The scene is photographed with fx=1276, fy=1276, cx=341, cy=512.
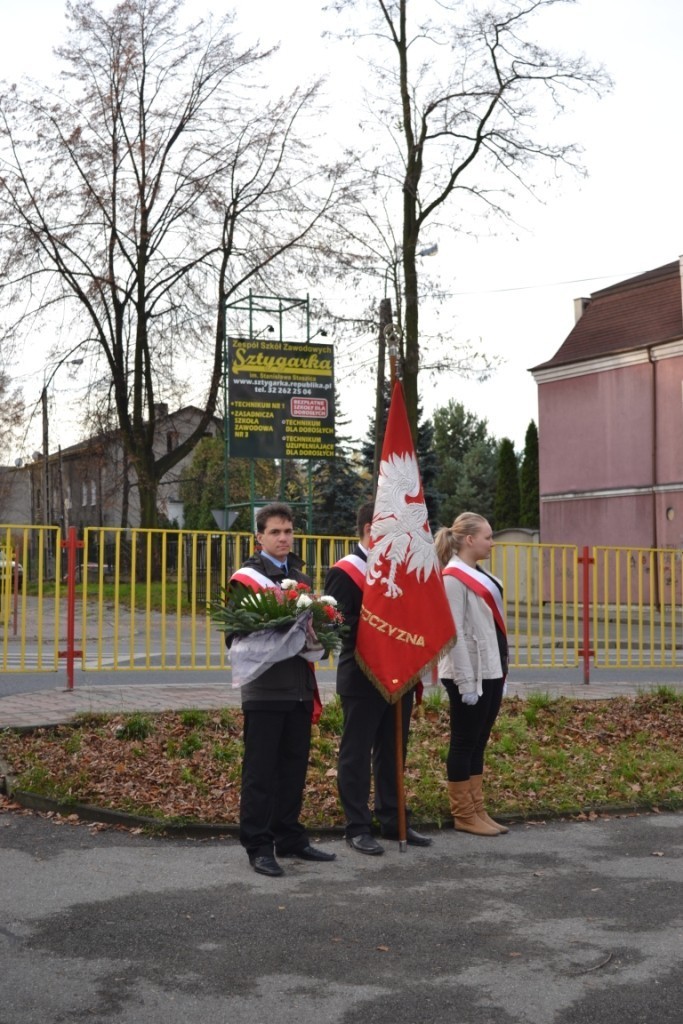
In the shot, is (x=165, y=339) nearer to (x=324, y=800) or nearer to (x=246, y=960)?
(x=324, y=800)

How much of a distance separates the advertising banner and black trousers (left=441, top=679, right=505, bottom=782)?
901 inches

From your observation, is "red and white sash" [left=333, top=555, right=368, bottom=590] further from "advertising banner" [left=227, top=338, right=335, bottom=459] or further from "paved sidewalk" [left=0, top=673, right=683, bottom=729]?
"advertising banner" [left=227, top=338, right=335, bottom=459]

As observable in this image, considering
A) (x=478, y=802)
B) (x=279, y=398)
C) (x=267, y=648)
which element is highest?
(x=279, y=398)

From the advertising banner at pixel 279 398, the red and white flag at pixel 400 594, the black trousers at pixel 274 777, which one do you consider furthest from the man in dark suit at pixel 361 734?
the advertising banner at pixel 279 398

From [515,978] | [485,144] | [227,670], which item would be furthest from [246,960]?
[485,144]

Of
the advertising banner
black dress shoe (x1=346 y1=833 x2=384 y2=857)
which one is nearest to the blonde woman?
black dress shoe (x1=346 y1=833 x2=384 y2=857)

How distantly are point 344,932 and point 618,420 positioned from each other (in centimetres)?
3796

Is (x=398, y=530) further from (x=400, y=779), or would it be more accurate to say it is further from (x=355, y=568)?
(x=400, y=779)

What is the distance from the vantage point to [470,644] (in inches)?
300

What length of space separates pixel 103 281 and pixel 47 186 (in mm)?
2690

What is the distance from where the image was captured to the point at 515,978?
485 cm

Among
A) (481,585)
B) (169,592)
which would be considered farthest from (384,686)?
(169,592)

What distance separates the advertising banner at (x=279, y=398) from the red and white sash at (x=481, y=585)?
891 inches

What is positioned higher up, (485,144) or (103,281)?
(485,144)
